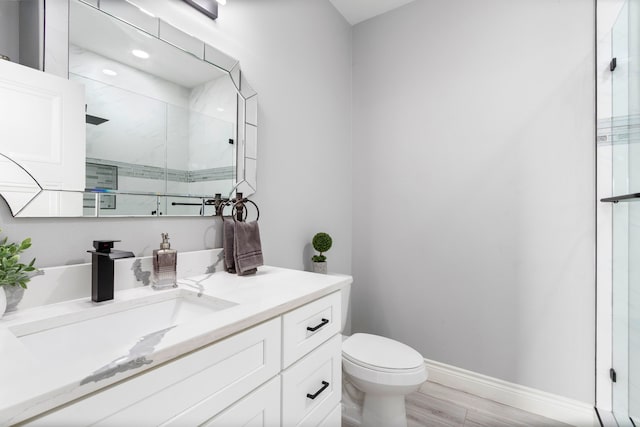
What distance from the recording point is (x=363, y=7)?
2240 millimetres

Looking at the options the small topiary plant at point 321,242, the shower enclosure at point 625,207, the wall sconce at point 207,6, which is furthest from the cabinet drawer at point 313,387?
the wall sconce at point 207,6

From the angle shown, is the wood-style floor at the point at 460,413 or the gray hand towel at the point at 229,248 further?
the wood-style floor at the point at 460,413

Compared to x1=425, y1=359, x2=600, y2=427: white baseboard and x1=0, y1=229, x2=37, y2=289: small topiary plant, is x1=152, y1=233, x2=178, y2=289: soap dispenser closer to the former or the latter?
x1=0, y1=229, x2=37, y2=289: small topiary plant

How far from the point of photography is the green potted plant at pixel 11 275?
0.73 metres

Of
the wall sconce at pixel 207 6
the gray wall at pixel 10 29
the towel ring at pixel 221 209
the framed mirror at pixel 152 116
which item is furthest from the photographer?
the towel ring at pixel 221 209

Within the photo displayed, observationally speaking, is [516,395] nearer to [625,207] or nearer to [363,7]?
[625,207]

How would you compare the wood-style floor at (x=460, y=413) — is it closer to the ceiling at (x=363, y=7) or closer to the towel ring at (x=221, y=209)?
the towel ring at (x=221, y=209)

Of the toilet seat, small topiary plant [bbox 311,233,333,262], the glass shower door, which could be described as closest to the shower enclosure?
the glass shower door

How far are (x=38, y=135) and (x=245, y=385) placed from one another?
89 centimetres

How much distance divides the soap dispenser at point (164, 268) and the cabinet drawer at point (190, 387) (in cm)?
45

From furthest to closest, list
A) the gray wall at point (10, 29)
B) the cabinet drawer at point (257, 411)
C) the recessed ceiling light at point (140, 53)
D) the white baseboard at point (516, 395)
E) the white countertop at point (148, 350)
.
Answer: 1. the white baseboard at point (516, 395)
2. the recessed ceiling light at point (140, 53)
3. the gray wall at point (10, 29)
4. the cabinet drawer at point (257, 411)
5. the white countertop at point (148, 350)

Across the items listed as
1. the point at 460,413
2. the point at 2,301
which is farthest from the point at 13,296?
the point at 460,413

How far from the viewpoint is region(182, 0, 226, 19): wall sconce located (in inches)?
50.0

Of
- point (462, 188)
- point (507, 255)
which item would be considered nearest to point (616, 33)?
point (462, 188)
